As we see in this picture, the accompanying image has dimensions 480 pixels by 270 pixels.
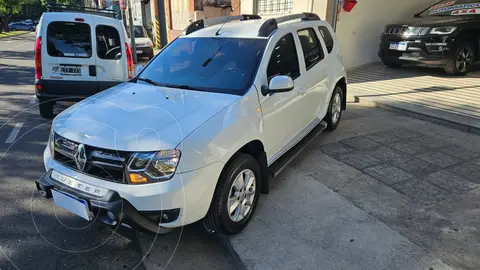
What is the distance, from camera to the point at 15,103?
7.51 metres

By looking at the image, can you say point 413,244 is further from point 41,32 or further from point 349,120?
point 41,32

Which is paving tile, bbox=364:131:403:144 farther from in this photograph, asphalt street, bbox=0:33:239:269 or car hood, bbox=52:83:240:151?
asphalt street, bbox=0:33:239:269

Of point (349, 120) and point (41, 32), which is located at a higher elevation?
point (41, 32)

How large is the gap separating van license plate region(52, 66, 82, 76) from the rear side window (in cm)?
21

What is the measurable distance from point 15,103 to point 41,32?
2.27 meters

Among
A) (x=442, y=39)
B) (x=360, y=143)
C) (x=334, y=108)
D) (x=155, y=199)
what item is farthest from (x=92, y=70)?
(x=442, y=39)

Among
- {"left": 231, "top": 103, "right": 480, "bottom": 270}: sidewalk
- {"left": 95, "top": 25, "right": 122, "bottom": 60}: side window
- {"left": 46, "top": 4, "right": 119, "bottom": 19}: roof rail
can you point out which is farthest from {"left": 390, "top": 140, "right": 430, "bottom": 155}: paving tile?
{"left": 46, "top": 4, "right": 119, "bottom": 19}: roof rail

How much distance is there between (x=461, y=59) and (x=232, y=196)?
8337 mm

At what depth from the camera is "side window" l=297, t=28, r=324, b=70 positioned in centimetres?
439

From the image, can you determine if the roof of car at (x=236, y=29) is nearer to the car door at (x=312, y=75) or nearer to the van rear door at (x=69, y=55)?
the car door at (x=312, y=75)

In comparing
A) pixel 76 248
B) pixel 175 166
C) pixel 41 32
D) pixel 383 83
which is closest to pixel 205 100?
pixel 175 166

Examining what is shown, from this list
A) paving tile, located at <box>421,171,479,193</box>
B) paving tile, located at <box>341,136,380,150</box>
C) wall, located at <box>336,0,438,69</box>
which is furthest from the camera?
wall, located at <box>336,0,438,69</box>

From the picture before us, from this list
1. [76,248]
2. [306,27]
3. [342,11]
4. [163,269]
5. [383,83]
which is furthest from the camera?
[342,11]

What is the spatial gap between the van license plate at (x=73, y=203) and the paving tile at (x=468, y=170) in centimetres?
410
